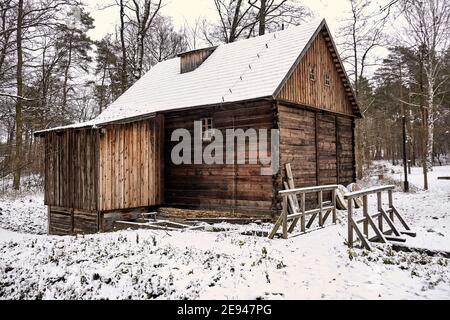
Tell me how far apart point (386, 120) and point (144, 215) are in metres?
39.1

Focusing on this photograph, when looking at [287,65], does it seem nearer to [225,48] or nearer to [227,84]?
[227,84]

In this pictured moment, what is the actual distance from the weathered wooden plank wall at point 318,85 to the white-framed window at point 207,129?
10.5 feet

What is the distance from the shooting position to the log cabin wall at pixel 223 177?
41.6ft

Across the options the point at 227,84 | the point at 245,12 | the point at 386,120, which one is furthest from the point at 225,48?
the point at 386,120

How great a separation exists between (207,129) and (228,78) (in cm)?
241

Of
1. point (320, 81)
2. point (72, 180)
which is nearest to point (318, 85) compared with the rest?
point (320, 81)

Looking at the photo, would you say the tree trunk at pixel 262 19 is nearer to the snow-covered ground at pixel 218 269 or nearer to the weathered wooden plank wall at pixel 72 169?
the weathered wooden plank wall at pixel 72 169

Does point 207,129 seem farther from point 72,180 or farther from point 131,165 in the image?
point 72,180

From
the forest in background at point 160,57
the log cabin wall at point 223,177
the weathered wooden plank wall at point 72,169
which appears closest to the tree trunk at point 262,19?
the forest in background at point 160,57

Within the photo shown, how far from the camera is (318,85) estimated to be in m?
15.2

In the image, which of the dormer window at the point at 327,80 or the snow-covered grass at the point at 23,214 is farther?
the dormer window at the point at 327,80

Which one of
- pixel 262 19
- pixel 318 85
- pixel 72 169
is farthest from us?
pixel 262 19

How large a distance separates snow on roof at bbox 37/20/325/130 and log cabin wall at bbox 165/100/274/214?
599mm
